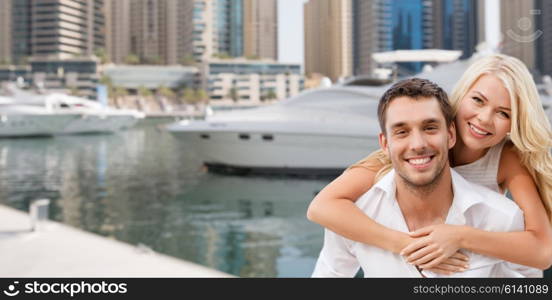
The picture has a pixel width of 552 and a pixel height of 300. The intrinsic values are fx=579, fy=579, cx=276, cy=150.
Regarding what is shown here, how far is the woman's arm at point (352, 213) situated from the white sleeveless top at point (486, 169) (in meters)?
0.17

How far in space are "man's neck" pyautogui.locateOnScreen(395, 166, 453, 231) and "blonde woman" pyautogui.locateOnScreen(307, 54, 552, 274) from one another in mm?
45

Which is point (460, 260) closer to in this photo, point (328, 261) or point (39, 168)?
point (328, 261)

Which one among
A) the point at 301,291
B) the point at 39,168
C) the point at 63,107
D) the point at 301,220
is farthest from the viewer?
the point at 63,107

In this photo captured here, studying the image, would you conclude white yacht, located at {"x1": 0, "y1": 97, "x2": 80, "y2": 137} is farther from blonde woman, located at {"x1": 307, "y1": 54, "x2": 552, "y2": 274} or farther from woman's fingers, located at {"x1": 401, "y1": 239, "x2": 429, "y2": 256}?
woman's fingers, located at {"x1": 401, "y1": 239, "x2": 429, "y2": 256}

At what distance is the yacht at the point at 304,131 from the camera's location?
13125 mm

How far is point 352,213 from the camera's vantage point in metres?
1.00

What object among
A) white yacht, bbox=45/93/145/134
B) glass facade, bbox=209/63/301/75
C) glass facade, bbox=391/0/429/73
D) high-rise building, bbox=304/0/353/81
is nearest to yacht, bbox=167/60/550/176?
high-rise building, bbox=304/0/353/81

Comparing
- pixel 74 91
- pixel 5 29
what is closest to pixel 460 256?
pixel 74 91

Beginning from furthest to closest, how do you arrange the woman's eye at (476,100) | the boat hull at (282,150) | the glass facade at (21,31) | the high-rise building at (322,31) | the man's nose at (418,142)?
the glass facade at (21,31) < the boat hull at (282,150) < the high-rise building at (322,31) < the woman's eye at (476,100) < the man's nose at (418,142)

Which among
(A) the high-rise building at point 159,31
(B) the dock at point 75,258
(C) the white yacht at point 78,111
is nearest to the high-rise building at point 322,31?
(B) the dock at point 75,258

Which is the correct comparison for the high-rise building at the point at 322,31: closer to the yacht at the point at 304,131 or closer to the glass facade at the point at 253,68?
the yacht at the point at 304,131

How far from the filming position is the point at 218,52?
81.4 metres

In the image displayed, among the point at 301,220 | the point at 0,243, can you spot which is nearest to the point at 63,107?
the point at 301,220

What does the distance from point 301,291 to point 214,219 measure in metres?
9.43
